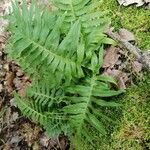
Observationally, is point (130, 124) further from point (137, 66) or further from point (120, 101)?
point (137, 66)

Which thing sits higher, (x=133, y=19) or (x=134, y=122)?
(x=133, y=19)

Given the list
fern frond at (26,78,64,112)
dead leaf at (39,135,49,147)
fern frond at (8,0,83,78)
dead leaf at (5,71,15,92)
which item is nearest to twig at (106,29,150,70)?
fern frond at (8,0,83,78)

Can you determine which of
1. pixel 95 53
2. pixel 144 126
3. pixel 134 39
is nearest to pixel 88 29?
pixel 95 53

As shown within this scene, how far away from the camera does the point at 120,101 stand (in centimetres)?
359

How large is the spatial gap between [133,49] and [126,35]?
0.73 feet

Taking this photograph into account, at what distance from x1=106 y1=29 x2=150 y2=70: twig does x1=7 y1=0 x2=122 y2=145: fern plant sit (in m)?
0.12

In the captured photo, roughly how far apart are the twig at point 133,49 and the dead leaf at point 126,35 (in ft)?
0.15

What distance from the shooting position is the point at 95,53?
370 centimetres

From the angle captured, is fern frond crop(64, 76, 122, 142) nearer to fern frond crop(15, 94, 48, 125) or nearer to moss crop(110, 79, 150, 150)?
moss crop(110, 79, 150, 150)

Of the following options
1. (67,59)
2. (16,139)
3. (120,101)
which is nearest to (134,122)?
(120,101)

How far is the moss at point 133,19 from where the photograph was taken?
3.82m

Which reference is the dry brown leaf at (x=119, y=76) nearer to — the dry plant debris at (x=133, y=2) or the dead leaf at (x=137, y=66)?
the dead leaf at (x=137, y=66)

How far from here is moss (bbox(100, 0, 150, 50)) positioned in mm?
3818

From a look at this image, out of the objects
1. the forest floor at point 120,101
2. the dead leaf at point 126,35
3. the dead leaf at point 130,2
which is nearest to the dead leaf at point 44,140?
the forest floor at point 120,101
